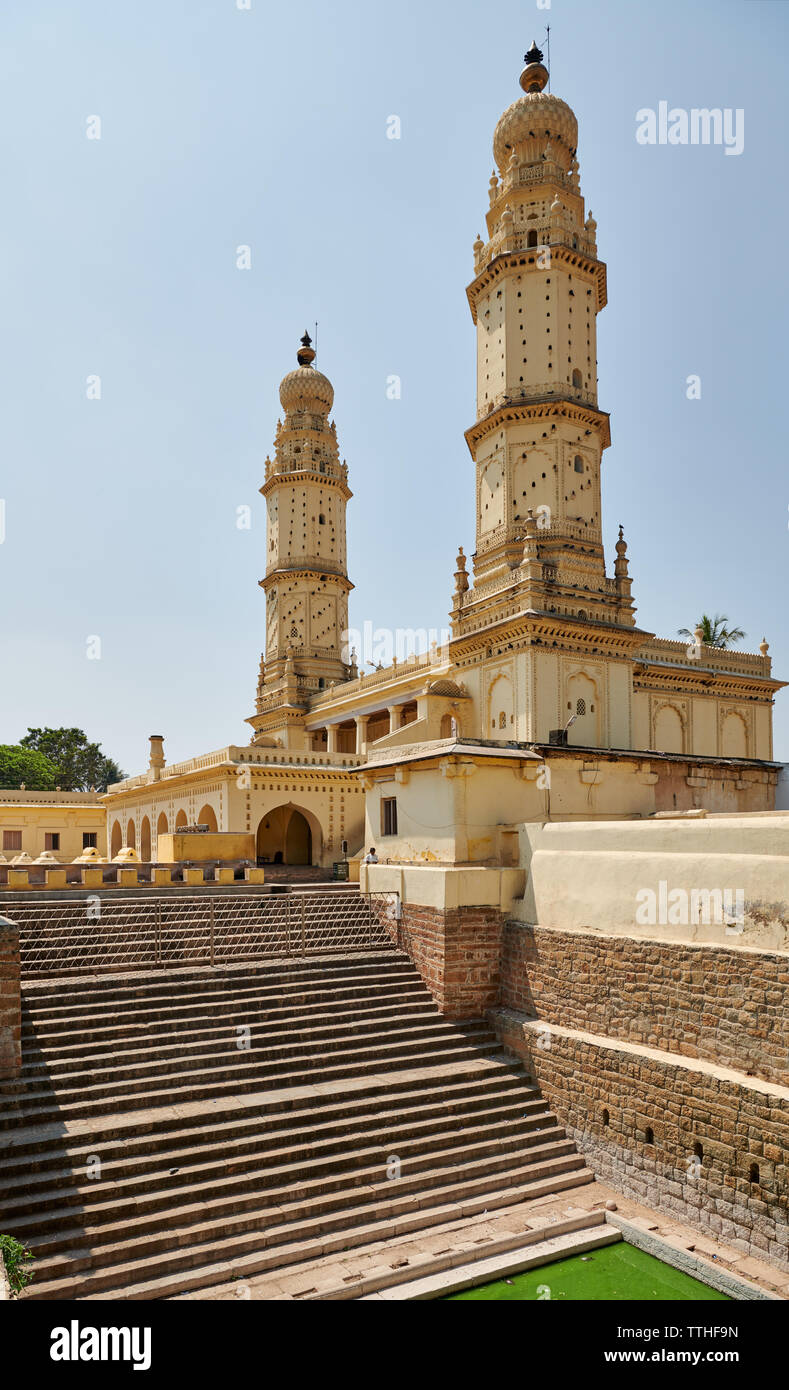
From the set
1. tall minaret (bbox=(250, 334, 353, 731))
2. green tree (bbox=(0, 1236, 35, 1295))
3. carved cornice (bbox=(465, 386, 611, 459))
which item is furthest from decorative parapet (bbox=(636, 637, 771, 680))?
green tree (bbox=(0, 1236, 35, 1295))

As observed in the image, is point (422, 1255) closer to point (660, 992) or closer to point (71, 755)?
point (660, 992)

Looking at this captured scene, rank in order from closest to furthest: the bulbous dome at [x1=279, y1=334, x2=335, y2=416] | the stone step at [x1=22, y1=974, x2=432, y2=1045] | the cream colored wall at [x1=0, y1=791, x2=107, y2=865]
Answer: the stone step at [x1=22, y1=974, x2=432, y2=1045] < the cream colored wall at [x1=0, y1=791, x2=107, y2=865] < the bulbous dome at [x1=279, y1=334, x2=335, y2=416]

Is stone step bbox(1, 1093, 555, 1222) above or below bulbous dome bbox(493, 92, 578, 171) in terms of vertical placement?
below

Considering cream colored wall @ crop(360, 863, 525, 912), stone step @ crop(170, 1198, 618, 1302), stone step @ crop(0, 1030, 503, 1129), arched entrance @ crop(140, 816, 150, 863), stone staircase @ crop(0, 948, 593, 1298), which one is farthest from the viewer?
arched entrance @ crop(140, 816, 150, 863)

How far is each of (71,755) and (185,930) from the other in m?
57.6

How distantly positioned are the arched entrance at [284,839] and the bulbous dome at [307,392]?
73.7 feet

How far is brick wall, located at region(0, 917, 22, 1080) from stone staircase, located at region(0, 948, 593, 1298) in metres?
0.28

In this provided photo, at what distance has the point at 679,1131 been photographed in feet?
33.9

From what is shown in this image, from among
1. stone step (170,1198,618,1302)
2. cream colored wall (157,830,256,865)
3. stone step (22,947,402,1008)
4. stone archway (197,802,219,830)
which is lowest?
stone step (170,1198,618,1302)

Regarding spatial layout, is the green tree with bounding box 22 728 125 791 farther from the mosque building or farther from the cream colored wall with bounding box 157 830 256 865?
the cream colored wall with bounding box 157 830 256 865

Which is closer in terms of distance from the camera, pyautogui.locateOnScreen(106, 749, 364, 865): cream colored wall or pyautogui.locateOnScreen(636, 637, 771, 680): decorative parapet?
pyautogui.locateOnScreen(106, 749, 364, 865): cream colored wall

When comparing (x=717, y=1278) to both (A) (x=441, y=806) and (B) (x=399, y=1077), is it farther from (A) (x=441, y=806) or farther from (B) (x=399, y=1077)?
(A) (x=441, y=806)

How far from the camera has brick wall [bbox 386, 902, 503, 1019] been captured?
14023mm

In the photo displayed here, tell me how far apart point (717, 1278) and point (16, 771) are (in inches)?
2309
